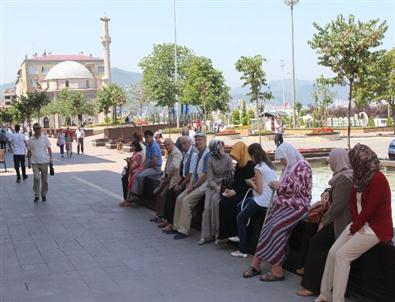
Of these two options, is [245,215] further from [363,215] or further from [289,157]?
[363,215]

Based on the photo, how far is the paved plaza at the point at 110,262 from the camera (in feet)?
18.4

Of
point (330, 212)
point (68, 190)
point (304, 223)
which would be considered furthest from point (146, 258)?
point (68, 190)

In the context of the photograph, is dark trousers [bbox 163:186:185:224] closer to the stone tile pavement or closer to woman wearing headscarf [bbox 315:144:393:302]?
the stone tile pavement

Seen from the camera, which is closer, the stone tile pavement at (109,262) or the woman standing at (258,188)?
the stone tile pavement at (109,262)

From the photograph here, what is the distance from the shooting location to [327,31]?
20.8 meters

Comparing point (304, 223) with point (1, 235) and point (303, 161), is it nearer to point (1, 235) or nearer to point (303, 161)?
point (303, 161)

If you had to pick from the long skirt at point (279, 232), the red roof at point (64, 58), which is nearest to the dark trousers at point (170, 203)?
the long skirt at point (279, 232)

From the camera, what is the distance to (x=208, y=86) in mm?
54125

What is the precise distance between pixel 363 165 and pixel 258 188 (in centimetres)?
200

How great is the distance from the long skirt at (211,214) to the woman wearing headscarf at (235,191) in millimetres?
181

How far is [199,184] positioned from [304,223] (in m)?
2.47

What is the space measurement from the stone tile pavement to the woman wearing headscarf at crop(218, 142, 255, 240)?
1.09 ft

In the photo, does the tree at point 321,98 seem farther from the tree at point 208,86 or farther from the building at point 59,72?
the building at point 59,72

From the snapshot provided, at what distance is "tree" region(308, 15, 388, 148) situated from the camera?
20.2 metres
